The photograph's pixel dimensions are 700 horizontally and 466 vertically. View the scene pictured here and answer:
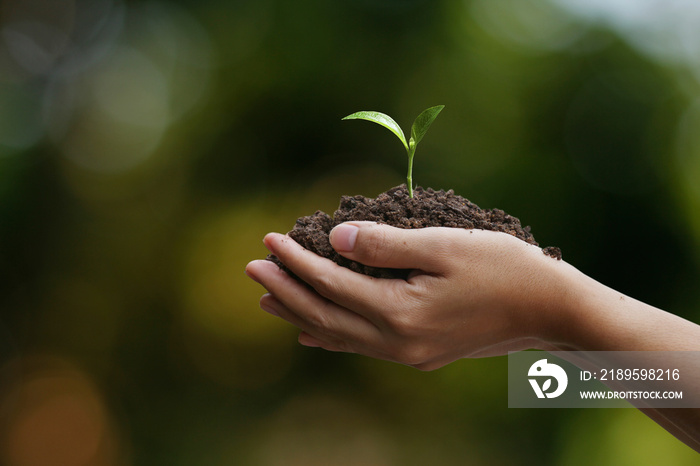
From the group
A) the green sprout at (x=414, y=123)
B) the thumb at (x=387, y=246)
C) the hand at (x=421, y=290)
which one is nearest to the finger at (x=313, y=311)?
the hand at (x=421, y=290)

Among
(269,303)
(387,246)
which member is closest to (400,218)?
(387,246)

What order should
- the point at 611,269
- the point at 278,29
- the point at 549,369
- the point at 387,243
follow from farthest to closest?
the point at 278,29 → the point at 611,269 → the point at 549,369 → the point at 387,243

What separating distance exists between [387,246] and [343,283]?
110mm

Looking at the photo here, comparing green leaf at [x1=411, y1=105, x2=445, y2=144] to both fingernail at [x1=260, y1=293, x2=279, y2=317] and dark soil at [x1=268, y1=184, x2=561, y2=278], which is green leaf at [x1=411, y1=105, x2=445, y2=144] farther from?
fingernail at [x1=260, y1=293, x2=279, y2=317]

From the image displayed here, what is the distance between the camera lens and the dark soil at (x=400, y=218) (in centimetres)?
109

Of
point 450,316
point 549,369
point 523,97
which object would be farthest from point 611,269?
point 450,316

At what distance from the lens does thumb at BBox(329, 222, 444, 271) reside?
963 mm

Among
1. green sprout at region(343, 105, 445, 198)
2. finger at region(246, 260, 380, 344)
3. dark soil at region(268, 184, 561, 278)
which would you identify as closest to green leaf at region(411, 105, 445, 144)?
green sprout at region(343, 105, 445, 198)

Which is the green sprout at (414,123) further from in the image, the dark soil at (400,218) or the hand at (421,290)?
the hand at (421,290)

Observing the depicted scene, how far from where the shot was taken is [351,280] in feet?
3.25

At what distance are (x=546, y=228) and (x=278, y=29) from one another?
2217 millimetres

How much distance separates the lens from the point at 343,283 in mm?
988

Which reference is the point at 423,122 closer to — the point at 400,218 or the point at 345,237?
the point at 400,218

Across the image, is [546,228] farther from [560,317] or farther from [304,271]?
[304,271]
